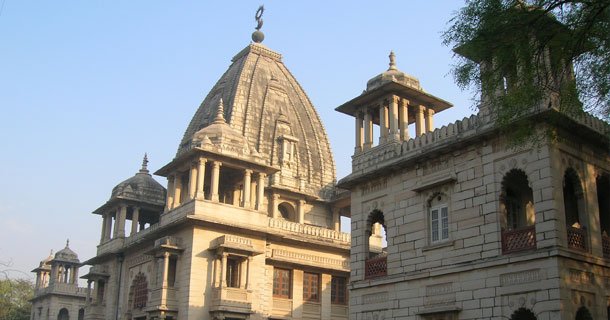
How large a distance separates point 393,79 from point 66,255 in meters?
43.0

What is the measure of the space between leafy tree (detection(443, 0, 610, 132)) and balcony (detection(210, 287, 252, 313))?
18.5 meters

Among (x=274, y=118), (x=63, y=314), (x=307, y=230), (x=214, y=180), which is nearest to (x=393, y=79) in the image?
(x=214, y=180)

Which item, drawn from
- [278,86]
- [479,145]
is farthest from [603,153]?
[278,86]

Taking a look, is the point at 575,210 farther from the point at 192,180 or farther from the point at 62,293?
the point at 62,293

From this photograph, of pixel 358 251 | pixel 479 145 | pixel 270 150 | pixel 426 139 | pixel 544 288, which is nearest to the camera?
pixel 544 288

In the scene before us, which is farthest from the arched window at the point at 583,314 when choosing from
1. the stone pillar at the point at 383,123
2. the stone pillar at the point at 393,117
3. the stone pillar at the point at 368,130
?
the stone pillar at the point at 368,130

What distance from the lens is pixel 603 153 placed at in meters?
20.9

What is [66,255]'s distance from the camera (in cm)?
5906

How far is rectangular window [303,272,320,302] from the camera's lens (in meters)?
35.4

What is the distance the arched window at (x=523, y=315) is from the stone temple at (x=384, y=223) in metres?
0.08

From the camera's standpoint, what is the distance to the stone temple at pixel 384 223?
1853 cm

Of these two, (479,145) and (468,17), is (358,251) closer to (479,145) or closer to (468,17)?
(479,145)

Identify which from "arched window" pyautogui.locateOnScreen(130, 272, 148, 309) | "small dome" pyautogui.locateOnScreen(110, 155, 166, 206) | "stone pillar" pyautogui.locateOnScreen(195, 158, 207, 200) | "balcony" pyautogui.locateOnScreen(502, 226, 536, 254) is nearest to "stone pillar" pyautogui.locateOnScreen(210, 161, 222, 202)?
"stone pillar" pyautogui.locateOnScreen(195, 158, 207, 200)

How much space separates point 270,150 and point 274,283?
12.5 metres
